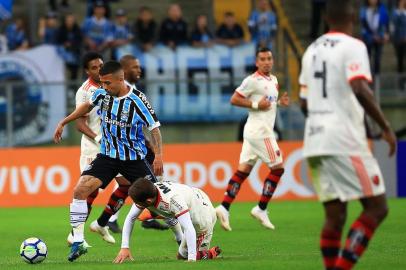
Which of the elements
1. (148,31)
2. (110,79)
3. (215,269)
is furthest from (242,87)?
(148,31)

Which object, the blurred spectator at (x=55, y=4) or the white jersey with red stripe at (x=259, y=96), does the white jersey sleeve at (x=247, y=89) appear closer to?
the white jersey with red stripe at (x=259, y=96)

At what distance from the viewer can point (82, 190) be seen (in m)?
11.2

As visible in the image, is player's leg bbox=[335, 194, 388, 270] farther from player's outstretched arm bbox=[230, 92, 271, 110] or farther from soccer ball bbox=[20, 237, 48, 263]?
player's outstretched arm bbox=[230, 92, 271, 110]

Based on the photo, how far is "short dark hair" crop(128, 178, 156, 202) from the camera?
33.6ft

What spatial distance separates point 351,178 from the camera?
26.2 ft

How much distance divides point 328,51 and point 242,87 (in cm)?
728

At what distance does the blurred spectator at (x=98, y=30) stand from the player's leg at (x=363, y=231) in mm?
16077

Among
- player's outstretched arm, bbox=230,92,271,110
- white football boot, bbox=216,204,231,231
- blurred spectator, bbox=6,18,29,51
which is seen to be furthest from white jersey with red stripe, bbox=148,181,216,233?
blurred spectator, bbox=6,18,29,51

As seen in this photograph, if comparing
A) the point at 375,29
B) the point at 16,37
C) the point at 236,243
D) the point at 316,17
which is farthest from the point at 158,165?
the point at 316,17

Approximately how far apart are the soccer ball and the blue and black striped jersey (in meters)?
1.22

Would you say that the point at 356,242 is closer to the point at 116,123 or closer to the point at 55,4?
the point at 116,123

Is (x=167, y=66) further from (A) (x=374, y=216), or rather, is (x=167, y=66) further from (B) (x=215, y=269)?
(A) (x=374, y=216)

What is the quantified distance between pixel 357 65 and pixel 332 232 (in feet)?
4.21

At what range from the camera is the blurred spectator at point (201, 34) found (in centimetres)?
2397
